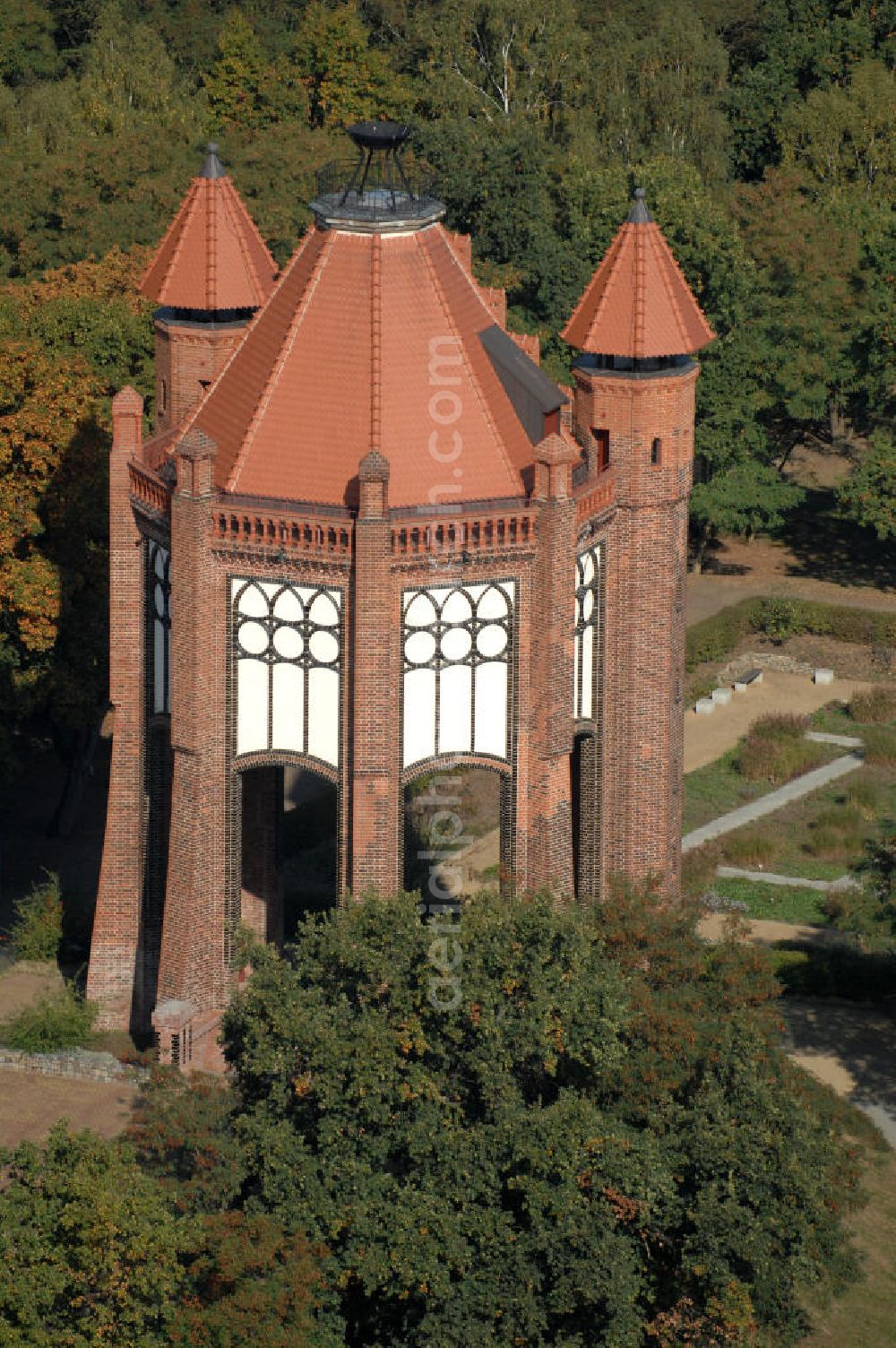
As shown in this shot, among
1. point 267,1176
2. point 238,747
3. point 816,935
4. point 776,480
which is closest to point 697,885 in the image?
point 816,935

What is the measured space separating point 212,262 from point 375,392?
636 centimetres

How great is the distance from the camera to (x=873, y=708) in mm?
85375

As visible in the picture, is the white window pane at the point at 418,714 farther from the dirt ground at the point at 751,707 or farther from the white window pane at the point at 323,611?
the dirt ground at the point at 751,707

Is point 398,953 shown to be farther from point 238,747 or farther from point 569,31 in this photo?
point 569,31

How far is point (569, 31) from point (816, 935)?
190 feet

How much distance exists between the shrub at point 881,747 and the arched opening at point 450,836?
10.2 metres

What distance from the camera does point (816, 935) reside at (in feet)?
231

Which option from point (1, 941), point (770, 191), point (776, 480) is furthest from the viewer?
point (770, 191)

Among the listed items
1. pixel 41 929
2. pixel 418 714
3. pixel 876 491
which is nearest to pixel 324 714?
pixel 418 714

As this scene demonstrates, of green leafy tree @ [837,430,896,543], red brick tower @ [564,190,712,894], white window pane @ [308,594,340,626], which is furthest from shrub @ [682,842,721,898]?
green leafy tree @ [837,430,896,543]

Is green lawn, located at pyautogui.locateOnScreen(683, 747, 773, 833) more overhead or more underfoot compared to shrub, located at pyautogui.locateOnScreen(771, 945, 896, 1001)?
more overhead

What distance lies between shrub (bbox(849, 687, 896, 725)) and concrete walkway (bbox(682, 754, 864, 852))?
2766 millimetres

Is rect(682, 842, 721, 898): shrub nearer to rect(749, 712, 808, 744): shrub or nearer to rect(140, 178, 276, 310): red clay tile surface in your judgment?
rect(749, 712, 808, 744): shrub

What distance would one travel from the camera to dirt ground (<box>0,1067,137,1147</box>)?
192ft
